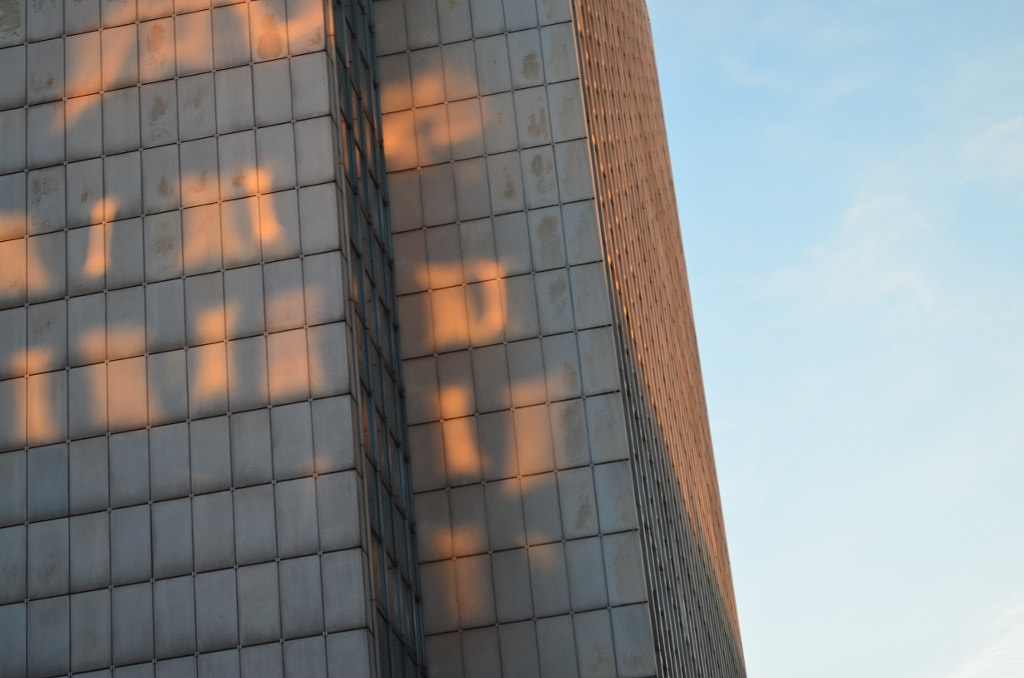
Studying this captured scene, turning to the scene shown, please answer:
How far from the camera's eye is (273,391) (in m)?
44.4

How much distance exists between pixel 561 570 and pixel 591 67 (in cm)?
2207

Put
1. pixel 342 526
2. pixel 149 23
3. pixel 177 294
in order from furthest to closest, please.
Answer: pixel 149 23 < pixel 177 294 < pixel 342 526

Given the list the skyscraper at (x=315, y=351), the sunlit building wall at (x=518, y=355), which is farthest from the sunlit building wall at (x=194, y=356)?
the sunlit building wall at (x=518, y=355)

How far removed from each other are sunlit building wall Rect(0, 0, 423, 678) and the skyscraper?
89 millimetres

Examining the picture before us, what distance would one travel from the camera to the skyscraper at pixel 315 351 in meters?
43.1

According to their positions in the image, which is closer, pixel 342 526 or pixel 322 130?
pixel 342 526

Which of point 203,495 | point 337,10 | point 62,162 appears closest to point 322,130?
point 337,10

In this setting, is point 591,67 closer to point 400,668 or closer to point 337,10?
point 337,10

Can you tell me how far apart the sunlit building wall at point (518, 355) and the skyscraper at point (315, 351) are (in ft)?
0.34

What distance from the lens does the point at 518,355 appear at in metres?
52.0

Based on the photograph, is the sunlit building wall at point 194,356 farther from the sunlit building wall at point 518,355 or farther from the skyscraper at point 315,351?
the sunlit building wall at point 518,355

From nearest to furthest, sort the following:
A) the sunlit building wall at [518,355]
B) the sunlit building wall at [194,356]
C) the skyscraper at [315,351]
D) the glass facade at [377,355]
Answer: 1. the sunlit building wall at [194,356]
2. the skyscraper at [315,351]
3. the glass facade at [377,355]
4. the sunlit building wall at [518,355]

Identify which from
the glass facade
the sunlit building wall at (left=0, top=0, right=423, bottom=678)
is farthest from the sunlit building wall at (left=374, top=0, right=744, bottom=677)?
the sunlit building wall at (left=0, top=0, right=423, bottom=678)

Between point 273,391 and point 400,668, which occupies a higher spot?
point 273,391
